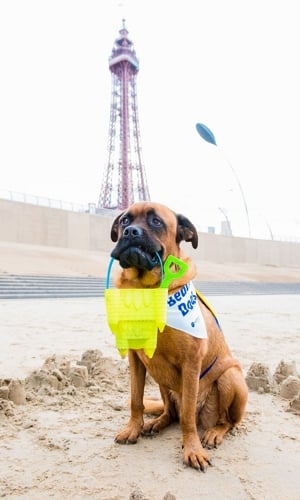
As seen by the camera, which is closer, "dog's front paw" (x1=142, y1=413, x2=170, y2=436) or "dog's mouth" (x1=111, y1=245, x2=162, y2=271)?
"dog's mouth" (x1=111, y1=245, x2=162, y2=271)

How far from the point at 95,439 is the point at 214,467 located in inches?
28.5

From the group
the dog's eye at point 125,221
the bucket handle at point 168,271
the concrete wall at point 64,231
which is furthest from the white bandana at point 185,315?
the concrete wall at point 64,231

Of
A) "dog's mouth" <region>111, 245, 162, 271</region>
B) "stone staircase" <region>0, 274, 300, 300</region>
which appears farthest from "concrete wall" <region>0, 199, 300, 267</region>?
"dog's mouth" <region>111, 245, 162, 271</region>

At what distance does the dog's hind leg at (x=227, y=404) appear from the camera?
235 cm

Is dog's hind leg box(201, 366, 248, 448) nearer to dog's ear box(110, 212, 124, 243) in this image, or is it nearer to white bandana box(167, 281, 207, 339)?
white bandana box(167, 281, 207, 339)

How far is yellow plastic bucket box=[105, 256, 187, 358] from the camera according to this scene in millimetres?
2029

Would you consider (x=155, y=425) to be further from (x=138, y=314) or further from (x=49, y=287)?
(x=49, y=287)

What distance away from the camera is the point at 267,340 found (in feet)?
19.2

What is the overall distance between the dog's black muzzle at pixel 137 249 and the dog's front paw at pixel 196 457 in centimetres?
98

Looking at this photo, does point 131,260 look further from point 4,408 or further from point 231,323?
point 231,323

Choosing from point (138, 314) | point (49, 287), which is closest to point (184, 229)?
point (138, 314)

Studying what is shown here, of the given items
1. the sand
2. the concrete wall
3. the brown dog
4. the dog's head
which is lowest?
the sand

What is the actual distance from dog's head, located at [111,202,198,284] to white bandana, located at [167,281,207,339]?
22 cm

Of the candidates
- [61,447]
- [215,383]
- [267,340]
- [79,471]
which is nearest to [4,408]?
[61,447]
